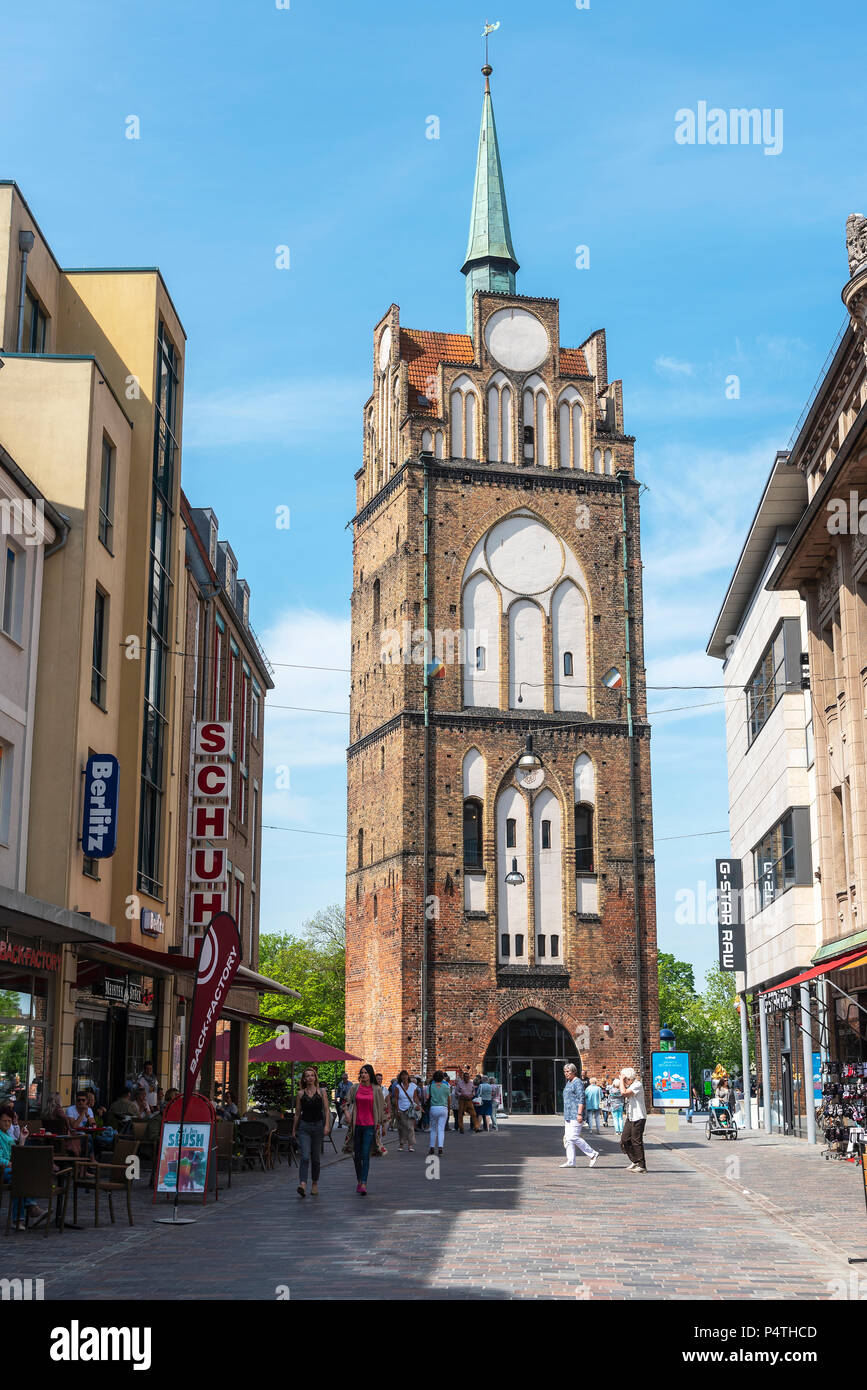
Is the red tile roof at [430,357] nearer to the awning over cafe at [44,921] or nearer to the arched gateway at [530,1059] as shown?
the arched gateway at [530,1059]

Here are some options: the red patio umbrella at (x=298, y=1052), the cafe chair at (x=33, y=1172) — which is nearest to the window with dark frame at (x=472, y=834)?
the red patio umbrella at (x=298, y=1052)

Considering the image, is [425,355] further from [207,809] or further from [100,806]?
[100,806]

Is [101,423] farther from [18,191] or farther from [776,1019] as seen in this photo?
[776,1019]

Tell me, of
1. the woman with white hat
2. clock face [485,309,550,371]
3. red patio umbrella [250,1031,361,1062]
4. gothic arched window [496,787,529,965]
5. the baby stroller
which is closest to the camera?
the woman with white hat

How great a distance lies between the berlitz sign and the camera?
31.0 metres

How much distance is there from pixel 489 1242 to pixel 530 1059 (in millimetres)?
40068

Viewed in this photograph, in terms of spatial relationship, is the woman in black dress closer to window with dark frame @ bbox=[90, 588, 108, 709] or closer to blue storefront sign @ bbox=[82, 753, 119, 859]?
blue storefront sign @ bbox=[82, 753, 119, 859]

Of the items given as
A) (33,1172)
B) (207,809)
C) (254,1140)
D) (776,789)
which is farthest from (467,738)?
(33,1172)

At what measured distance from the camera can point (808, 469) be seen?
1300 inches

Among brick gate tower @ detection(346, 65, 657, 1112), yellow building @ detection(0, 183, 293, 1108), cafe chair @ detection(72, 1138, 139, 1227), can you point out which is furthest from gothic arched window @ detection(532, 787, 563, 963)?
cafe chair @ detection(72, 1138, 139, 1227)

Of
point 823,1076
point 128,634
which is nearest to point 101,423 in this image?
point 128,634

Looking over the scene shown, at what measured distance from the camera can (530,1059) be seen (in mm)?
52844

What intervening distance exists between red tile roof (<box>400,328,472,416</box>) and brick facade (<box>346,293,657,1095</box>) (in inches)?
3.3
